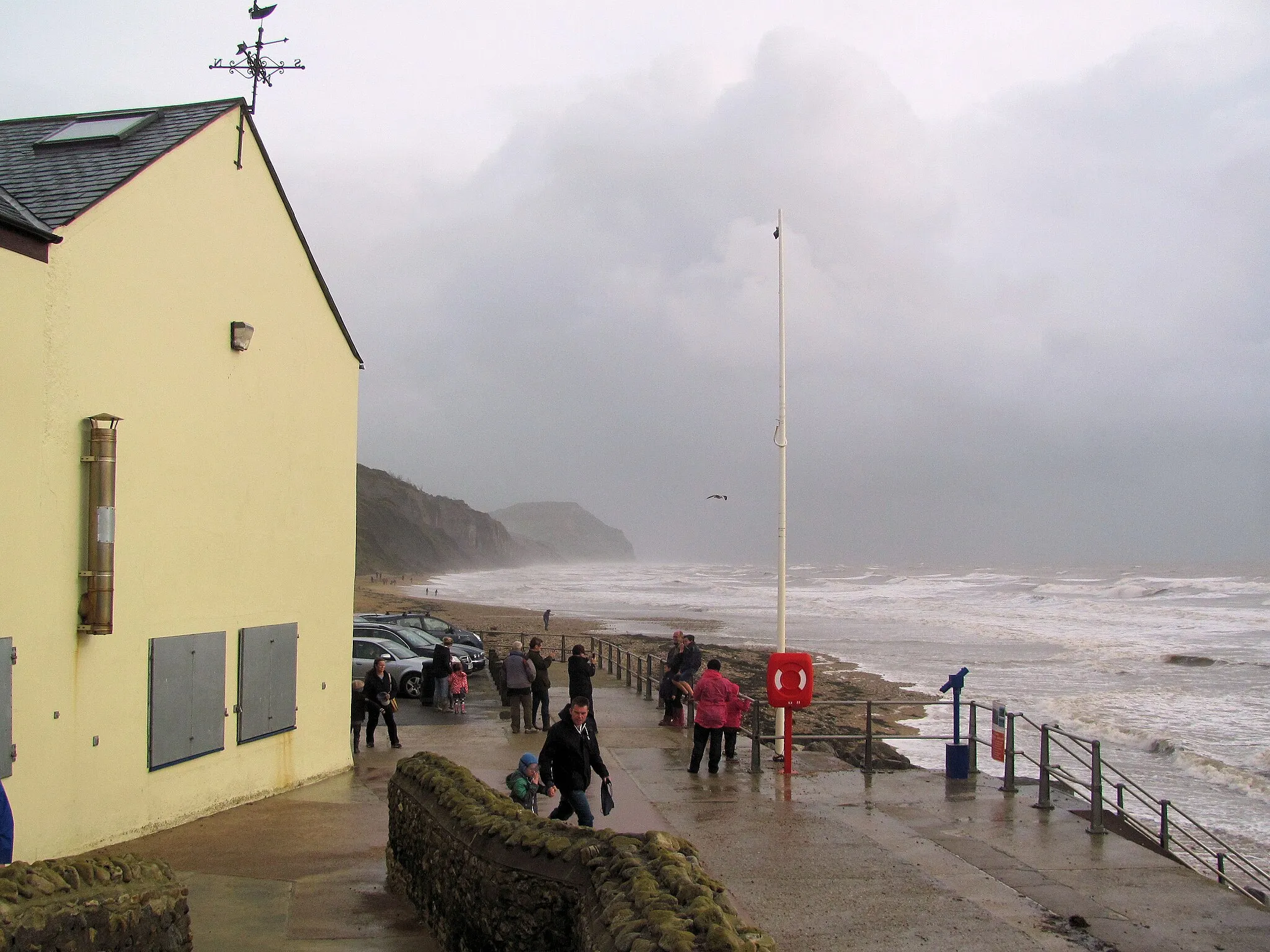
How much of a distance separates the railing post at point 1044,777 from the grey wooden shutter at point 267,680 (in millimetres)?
8793

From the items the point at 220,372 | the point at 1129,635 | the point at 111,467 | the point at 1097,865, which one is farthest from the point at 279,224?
the point at 1129,635

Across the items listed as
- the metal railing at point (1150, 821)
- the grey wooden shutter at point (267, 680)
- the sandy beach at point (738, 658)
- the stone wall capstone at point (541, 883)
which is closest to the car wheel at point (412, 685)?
the sandy beach at point (738, 658)

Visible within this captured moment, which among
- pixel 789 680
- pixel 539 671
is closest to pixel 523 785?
pixel 789 680

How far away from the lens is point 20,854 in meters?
8.62

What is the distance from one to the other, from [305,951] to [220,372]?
6.33m

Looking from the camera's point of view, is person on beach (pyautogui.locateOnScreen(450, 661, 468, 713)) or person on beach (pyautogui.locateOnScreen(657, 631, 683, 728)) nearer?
person on beach (pyautogui.locateOnScreen(657, 631, 683, 728))

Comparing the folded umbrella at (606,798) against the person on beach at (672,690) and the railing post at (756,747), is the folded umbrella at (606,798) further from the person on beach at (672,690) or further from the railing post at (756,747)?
the person on beach at (672,690)

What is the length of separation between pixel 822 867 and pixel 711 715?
14.2 feet

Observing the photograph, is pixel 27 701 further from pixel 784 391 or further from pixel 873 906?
pixel 784 391

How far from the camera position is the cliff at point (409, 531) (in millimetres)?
127750

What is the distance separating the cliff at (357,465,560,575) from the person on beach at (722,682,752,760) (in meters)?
98.6

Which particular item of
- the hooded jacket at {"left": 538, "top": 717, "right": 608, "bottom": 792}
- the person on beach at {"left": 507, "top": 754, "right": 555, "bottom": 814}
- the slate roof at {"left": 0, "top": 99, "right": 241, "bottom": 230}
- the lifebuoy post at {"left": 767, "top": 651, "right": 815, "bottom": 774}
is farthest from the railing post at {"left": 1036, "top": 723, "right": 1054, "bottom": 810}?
the slate roof at {"left": 0, "top": 99, "right": 241, "bottom": 230}

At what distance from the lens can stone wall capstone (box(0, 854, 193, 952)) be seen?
17.5 feet

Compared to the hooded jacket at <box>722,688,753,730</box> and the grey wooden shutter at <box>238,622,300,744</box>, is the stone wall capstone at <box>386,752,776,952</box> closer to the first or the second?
the grey wooden shutter at <box>238,622,300,744</box>
